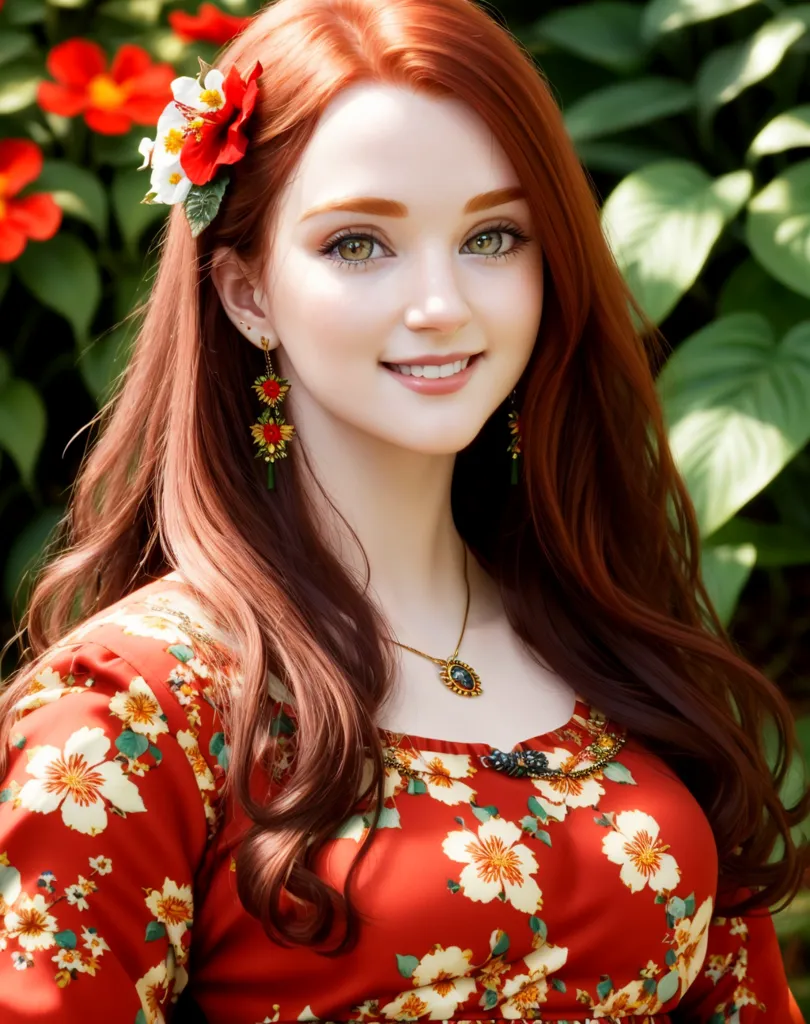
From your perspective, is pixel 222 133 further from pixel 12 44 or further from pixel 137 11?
pixel 137 11

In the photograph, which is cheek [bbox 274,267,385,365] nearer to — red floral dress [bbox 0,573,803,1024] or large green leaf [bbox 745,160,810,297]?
red floral dress [bbox 0,573,803,1024]

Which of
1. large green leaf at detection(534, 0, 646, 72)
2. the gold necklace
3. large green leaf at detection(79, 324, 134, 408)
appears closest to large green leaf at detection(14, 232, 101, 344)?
large green leaf at detection(79, 324, 134, 408)

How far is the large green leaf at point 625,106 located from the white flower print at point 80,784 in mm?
1763

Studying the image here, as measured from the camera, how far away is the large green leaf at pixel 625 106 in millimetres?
2717

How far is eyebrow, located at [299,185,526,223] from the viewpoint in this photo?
139cm

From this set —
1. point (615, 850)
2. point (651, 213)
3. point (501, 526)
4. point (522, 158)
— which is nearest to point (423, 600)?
A: point (501, 526)

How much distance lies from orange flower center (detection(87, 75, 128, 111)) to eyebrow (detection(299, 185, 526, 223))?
4.00 feet

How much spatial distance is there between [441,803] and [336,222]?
54 centimetres

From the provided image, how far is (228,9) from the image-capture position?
2818mm

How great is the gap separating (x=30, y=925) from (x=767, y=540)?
1.72m

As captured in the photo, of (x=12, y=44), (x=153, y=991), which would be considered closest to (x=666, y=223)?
(x=12, y=44)

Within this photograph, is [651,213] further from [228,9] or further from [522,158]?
[522,158]

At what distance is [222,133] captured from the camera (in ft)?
4.97

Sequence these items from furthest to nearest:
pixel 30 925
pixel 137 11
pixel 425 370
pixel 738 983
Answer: pixel 137 11, pixel 738 983, pixel 425 370, pixel 30 925
